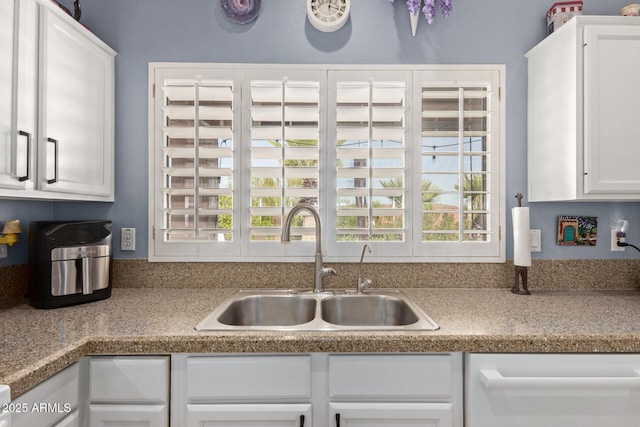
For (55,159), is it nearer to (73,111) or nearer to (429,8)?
(73,111)

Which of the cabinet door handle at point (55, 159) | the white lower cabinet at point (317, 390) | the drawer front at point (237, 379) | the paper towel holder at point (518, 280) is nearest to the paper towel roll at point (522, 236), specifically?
the paper towel holder at point (518, 280)

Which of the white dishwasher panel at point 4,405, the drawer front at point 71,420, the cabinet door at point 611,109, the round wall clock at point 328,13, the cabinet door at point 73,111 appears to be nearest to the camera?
the white dishwasher panel at point 4,405

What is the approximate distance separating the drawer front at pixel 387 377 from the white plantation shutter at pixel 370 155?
2.45 feet

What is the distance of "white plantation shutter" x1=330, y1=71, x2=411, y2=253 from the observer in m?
1.85

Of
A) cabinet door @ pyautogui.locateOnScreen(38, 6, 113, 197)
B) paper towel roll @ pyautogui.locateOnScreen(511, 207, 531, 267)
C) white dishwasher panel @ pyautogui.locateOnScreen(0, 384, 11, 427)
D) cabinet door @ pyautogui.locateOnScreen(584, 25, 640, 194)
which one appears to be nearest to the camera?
white dishwasher panel @ pyautogui.locateOnScreen(0, 384, 11, 427)

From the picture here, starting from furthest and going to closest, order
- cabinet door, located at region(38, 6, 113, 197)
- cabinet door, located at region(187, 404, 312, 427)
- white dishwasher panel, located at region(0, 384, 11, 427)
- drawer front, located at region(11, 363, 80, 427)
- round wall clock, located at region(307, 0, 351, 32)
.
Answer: round wall clock, located at region(307, 0, 351, 32)
cabinet door, located at region(38, 6, 113, 197)
cabinet door, located at region(187, 404, 312, 427)
drawer front, located at region(11, 363, 80, 427)
white dishwasher panel, located at region(0, 384, 11, 427)

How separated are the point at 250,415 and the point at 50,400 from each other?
0.58 metres

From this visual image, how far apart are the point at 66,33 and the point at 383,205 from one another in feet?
5.19

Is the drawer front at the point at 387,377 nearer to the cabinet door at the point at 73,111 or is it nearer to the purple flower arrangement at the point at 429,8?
the cabinet door at the point at 73,111

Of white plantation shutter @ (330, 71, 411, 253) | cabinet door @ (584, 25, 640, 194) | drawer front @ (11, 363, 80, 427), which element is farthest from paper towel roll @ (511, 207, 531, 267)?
drawer front @ (11, 363, 80, 427)

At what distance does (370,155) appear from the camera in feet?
6.05

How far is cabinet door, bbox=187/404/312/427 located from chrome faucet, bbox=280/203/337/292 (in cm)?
63

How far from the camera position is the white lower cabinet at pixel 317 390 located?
3.91ft

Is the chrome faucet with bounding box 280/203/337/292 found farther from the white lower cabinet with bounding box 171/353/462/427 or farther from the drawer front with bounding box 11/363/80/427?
the drawer front with bounding box 11/363/80/427
